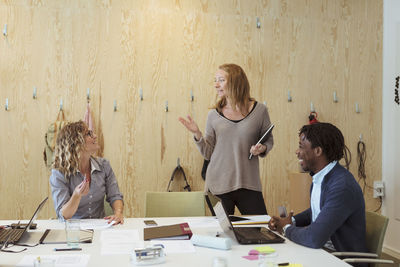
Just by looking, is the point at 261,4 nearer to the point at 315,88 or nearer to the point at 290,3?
the point at 290,3

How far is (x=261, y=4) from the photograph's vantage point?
447 centimetres

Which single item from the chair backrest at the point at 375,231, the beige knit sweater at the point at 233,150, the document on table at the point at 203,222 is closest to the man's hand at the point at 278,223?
the document on table at the point at 203,222

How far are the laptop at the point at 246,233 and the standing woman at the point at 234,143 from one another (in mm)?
795

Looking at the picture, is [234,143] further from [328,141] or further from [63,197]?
[63,197]

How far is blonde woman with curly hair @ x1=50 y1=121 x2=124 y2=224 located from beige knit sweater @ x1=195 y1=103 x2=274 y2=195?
728mm

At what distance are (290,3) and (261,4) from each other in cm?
32

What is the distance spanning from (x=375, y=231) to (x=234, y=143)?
1260mm

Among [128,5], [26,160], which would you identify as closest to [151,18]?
[128,5]

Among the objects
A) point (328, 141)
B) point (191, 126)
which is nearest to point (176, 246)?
point (328, 141)

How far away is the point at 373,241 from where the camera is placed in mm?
2131

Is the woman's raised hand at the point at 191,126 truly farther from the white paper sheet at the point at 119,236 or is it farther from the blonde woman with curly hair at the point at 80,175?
the white paper sheet at the point at 119,236

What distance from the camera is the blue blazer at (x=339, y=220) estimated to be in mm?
1906

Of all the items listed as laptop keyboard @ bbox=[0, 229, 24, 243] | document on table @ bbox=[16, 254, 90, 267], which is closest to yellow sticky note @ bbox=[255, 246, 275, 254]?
document on table @ bbox=[16, 254, 90, 267]

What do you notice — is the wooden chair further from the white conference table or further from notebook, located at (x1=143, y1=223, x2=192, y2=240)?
notebook, located at (x1=143, y1=223, x2=192, y2=240)
